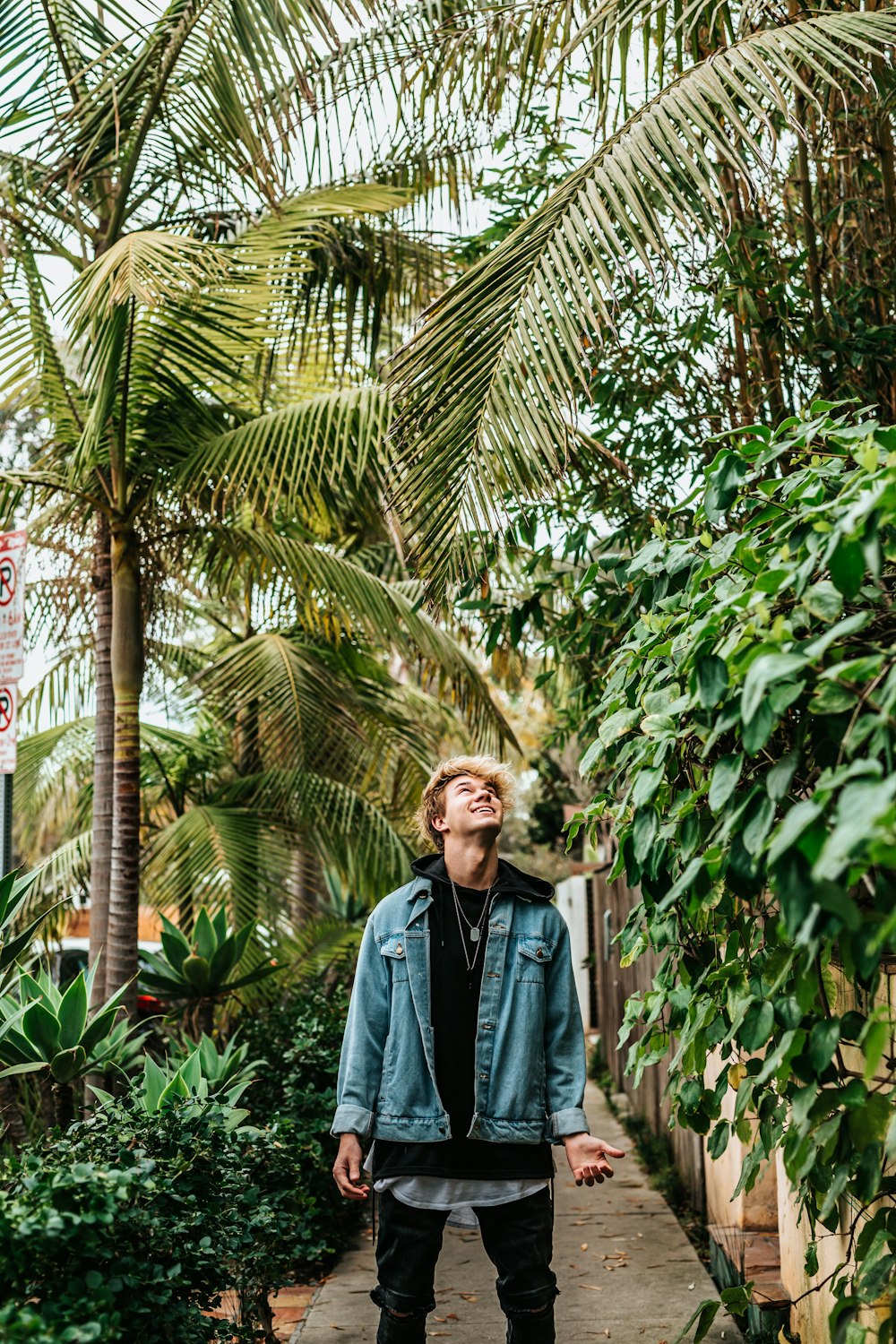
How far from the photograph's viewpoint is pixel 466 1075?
3299 millimetres

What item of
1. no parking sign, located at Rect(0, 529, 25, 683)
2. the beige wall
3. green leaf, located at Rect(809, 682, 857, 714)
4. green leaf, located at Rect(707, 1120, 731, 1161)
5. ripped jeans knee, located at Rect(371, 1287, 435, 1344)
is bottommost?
the beige wall

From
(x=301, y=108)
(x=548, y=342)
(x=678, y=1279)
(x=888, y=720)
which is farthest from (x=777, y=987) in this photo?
(x=301, y=108)

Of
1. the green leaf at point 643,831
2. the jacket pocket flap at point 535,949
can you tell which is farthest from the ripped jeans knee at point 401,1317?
the green leaf at point 643,831

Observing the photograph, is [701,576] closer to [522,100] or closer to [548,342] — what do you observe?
[548,342]

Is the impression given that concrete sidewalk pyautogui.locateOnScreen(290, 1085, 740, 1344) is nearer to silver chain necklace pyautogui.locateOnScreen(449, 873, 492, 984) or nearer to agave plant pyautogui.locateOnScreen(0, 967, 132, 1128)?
agave plant pyautogui.locateOnScreen(0, 967, 132, 1128)

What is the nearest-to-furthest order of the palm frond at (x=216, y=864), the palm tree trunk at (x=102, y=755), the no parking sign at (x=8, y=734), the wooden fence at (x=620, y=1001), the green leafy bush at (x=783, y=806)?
the green leafy bush at (x=783, y=806) < the no parking sign at (x=8, y=734) < the palm tree trunk at (x=102, y=755) < the wooden fence at (x=620, y=1001) < the palm frond at (x=216, y=864)

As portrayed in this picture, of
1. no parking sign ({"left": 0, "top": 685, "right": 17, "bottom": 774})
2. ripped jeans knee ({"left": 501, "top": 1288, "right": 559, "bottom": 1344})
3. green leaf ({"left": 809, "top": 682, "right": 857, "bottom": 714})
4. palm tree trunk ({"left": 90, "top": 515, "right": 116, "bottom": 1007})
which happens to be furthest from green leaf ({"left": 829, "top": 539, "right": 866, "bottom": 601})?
palm tree trunk ({"left": 90, "top": 515, "right": 116, "bottom": 1007})

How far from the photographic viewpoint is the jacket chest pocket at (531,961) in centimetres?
338

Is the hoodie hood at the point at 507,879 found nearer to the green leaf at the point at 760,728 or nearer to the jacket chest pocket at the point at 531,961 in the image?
the jacket chest pocket at the point at 531,961

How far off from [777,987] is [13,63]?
516cm

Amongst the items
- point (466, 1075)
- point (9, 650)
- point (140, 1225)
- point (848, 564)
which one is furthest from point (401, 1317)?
point (9, 650)

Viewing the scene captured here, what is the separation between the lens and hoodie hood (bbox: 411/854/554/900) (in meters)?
3.47

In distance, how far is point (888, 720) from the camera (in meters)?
1.76

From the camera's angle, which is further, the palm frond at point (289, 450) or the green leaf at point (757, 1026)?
the palm frond at point (289, 450)
